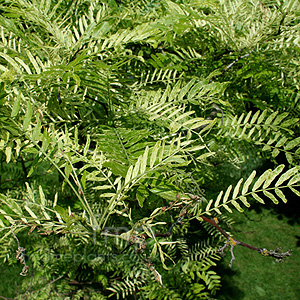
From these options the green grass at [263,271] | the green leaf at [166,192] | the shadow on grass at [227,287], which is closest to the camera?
the green leaf at [166,192]

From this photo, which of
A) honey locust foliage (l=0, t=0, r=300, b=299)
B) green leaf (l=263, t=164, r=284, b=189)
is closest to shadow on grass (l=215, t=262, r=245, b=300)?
honey locust foliage (l=0, t=0, r=300, b=299)

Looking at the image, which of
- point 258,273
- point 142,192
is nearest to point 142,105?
point 142,192

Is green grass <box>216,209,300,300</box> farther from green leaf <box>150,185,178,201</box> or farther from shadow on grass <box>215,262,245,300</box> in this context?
green leaf <box>150,185,178,201</box>

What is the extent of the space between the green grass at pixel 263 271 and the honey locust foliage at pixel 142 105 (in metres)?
1.39

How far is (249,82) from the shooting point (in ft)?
2.60

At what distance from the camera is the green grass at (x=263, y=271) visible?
2.10 m

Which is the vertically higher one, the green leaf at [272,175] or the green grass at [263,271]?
the green leaf at [272,175]

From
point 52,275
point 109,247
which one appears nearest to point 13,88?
point 109,247

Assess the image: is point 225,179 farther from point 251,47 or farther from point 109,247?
point 251,47

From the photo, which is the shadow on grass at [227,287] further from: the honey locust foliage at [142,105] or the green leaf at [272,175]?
the green leaf at [272,175]

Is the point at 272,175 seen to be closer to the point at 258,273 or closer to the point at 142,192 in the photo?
the point at 142,192

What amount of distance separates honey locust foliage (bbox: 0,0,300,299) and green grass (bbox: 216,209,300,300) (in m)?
1.39

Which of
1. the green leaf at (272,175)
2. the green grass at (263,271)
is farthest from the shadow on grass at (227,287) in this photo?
the green leaf at (272,175)

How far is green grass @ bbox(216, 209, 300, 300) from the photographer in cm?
210
